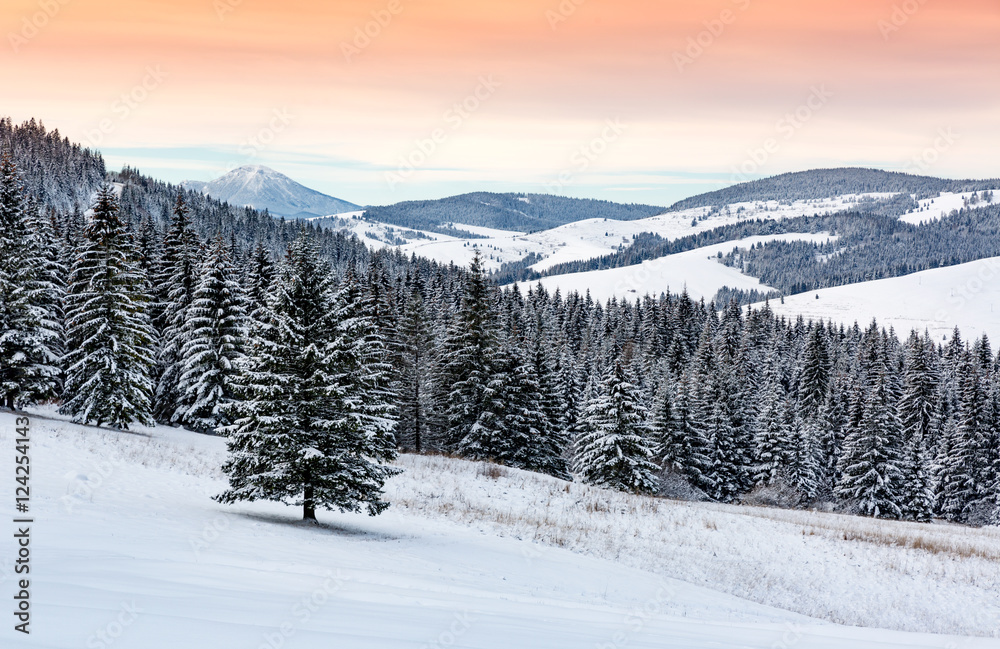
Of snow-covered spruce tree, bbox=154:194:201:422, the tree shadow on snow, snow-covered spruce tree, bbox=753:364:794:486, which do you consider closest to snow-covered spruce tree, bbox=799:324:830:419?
snow-covered spruce tree, bbox=753:364:794:486

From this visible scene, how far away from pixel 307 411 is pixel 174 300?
98.2 ft

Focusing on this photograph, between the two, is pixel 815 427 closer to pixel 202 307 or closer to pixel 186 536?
pixel 202 307

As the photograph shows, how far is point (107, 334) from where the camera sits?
98.3 ft

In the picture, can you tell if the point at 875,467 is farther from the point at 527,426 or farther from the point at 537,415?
the point at 527,426

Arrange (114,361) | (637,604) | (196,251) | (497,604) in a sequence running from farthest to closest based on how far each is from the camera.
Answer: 1. (196,251)
2. (114,361)
3. (637,604)
4. (497,604)

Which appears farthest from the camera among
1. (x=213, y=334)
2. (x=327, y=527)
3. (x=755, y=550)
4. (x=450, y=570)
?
(x=213, y=334)

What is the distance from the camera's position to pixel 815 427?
65.3 meters

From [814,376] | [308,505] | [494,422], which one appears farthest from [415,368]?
[814,376]

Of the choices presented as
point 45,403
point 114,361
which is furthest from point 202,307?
point 45,403

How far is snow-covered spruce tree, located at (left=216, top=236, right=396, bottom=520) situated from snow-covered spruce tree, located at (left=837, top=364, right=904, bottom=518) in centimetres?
5141

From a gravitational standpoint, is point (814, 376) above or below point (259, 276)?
below

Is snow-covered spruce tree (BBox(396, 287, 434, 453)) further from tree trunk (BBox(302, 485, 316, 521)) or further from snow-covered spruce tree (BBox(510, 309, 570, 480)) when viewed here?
tree trunk (BBox(302, 485, 316, 521))

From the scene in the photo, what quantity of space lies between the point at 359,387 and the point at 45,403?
31509 millimetres

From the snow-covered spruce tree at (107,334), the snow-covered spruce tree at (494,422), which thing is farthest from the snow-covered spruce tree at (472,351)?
the snow-covered spruce tree at (107,334)
